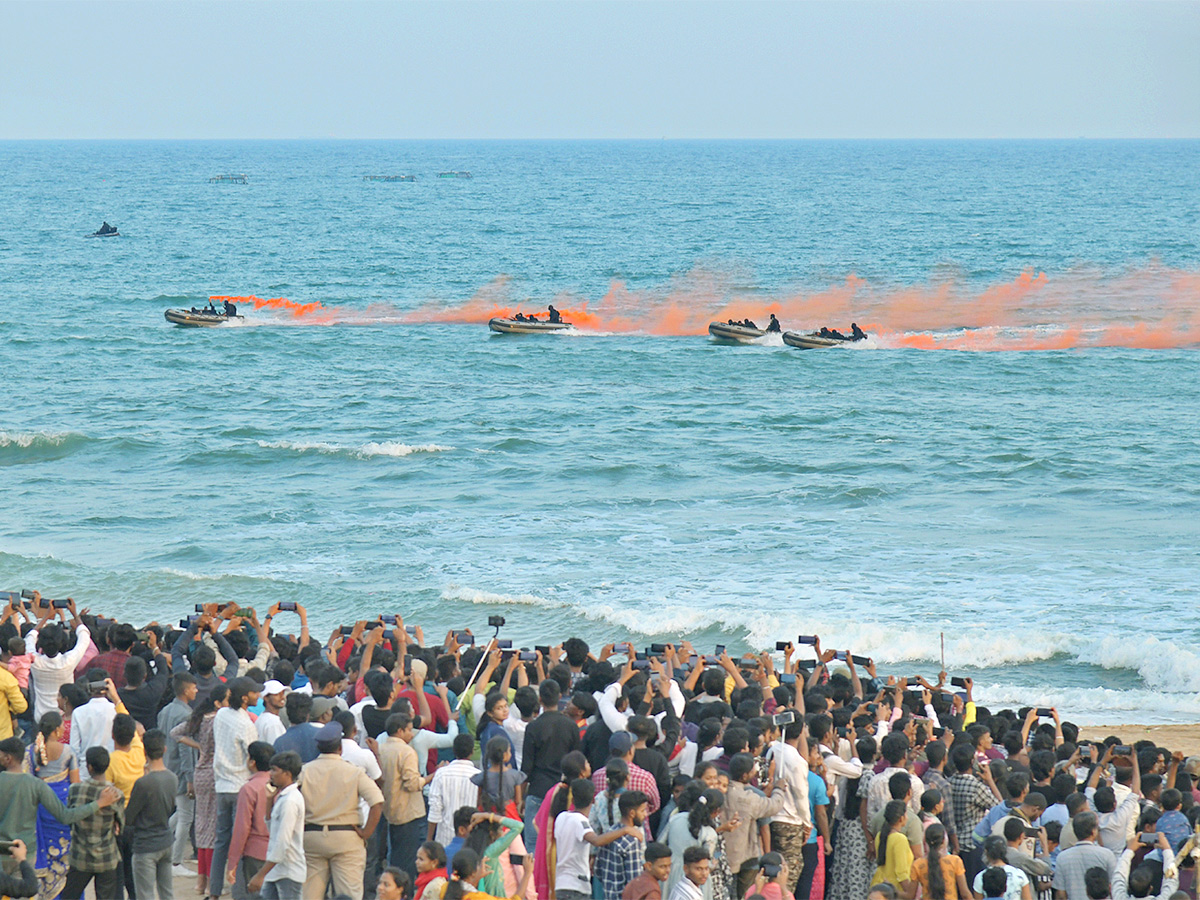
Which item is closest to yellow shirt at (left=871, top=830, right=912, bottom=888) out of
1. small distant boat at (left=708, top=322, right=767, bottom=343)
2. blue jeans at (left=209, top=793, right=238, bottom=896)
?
blue jeans at (left=209, top=793, right=238, bottom=896)

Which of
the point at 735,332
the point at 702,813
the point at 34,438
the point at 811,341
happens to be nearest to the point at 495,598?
the point at 702,813

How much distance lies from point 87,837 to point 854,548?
Answer: 19266 millimetres

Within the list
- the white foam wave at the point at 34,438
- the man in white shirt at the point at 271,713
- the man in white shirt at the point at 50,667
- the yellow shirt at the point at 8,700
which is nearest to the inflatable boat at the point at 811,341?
the white foam wave at the point at 34,438

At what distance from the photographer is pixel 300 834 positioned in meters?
7.95

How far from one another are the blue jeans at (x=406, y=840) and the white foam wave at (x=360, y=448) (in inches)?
1016

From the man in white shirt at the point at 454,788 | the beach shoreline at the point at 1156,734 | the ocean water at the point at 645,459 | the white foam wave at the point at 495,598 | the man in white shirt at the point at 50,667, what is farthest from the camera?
the white foam wave at the point at 495,598

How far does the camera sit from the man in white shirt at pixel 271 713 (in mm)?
8930

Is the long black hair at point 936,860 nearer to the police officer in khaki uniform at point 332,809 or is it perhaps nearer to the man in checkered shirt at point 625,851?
the man in checkered shirt at point 625,851

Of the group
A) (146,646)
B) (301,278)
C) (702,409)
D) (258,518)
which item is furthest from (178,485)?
(301,278)

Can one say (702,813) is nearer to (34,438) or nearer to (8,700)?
(8,700)

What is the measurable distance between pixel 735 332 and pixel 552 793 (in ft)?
156

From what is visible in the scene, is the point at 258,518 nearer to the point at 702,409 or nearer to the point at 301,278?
the point at 702,409

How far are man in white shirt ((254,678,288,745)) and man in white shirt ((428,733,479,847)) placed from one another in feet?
3.94

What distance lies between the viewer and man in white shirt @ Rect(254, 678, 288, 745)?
8.93m
